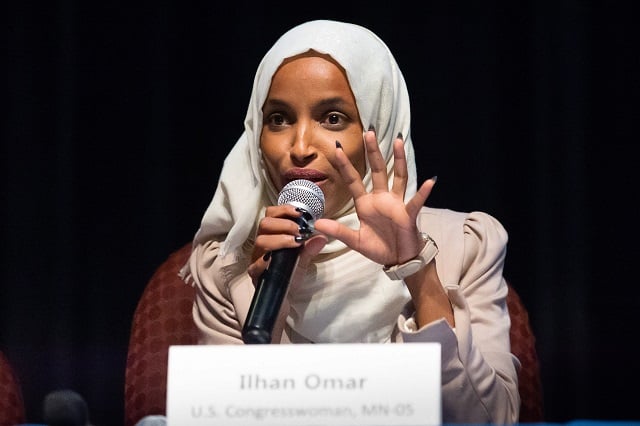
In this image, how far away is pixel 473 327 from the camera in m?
1.81

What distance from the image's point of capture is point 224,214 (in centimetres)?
193

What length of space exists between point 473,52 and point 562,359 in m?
0.66

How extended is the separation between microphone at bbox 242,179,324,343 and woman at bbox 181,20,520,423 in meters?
0.07

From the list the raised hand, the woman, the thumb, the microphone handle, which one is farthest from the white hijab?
the microphone handle

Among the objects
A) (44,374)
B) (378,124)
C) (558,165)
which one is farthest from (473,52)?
(44,374)

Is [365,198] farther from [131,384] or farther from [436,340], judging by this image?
[131,384]

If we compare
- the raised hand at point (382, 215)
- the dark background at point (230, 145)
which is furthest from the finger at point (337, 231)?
the dark background at point (230, 145)

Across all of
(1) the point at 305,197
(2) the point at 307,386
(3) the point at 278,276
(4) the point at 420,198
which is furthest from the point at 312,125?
(2) the point at 307,386

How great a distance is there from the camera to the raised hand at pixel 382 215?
1528 millimetres

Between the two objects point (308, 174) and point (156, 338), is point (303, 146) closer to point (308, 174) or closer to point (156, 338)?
point (308, 174)

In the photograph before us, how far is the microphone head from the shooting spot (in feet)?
5.19

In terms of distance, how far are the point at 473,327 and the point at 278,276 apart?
52 cm

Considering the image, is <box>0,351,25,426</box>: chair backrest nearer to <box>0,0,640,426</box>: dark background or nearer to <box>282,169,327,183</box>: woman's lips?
<box>0,0,640,426</box>: dark background

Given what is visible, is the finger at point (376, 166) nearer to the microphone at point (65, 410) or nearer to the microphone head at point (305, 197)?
the microphone head at point (305, 197)
